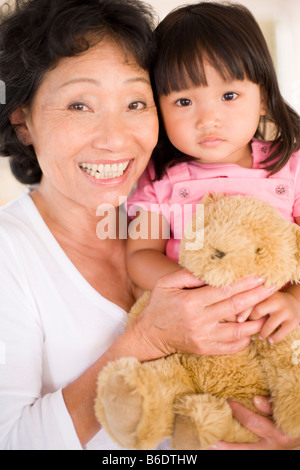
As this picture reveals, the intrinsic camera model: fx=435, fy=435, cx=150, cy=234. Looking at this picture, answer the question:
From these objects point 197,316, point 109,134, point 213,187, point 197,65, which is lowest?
point 197,316

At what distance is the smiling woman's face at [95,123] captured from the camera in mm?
1125

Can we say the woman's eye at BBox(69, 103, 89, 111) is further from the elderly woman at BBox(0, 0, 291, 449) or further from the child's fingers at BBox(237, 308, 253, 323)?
the child's fingers at BBox(237, 308, 253, 323)

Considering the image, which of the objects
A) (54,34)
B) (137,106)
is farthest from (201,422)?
(54,34)

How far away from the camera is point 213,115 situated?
1.15 m

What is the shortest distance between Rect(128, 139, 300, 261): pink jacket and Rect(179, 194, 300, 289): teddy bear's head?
0.23 meters

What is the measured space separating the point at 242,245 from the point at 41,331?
0.59m

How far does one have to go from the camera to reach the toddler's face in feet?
3.78

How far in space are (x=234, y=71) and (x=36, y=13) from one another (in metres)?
0.55

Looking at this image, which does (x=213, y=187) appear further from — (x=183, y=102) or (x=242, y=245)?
(x=242, y=245)

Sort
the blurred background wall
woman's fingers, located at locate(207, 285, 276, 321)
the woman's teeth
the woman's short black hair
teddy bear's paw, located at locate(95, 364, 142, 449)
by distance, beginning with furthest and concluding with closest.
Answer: the blurred background wall < the woman's teeth < the woman's short black hair < woman's fingers, located at locate(207, 285, 276, 321) < teddy bear's paw, located at locate(95, 364, 142, 449)

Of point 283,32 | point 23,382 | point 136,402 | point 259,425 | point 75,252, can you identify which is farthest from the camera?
point 283,32

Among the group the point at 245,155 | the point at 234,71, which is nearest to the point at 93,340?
the point at 245,155

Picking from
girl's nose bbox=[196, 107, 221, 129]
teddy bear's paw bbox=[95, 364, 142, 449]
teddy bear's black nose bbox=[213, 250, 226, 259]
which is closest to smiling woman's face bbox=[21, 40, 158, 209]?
girl's nose bbox=[196, 107, 221, 129]

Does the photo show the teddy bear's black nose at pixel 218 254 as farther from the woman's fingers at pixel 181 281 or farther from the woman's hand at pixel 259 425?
the woman's hand at pixel 259 425
